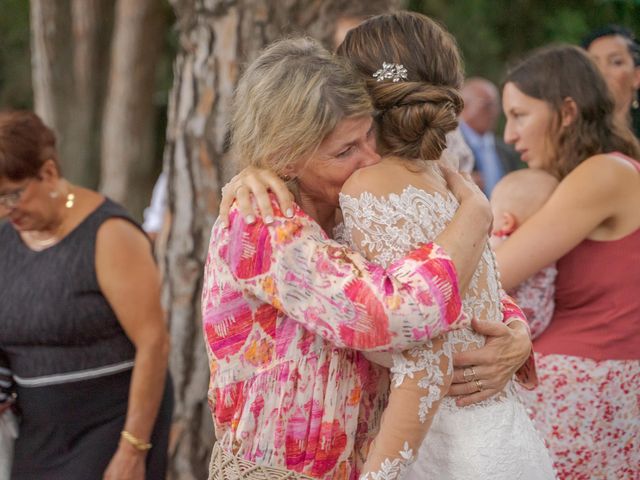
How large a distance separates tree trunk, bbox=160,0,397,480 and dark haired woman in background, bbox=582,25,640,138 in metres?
1.05

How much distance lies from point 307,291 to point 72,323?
1.48 m

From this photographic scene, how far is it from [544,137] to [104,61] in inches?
295

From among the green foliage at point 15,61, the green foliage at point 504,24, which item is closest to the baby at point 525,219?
the green foliage at point 504,24

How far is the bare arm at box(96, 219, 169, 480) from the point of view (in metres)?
3.47

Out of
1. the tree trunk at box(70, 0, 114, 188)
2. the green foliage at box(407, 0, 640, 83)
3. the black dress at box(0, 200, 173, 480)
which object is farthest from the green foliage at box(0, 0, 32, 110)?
the black dress at box(0, 200, 173, 480)

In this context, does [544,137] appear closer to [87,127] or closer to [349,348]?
[349,348]

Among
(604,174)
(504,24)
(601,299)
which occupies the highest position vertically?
(604,174)

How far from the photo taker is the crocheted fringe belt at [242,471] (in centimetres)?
238

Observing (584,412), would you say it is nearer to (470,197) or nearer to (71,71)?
(470,197)

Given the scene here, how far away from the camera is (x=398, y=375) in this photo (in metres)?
2.28

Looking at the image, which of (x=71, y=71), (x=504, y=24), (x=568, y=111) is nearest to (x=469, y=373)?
(x=568, y=111)

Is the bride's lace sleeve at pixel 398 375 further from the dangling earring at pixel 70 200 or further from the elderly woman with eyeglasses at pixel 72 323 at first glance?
the dangling earring at pixel 70 200

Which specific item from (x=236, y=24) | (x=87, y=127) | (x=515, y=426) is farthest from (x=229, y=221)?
(x=87, y=127)

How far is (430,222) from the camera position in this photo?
2.32 meters
